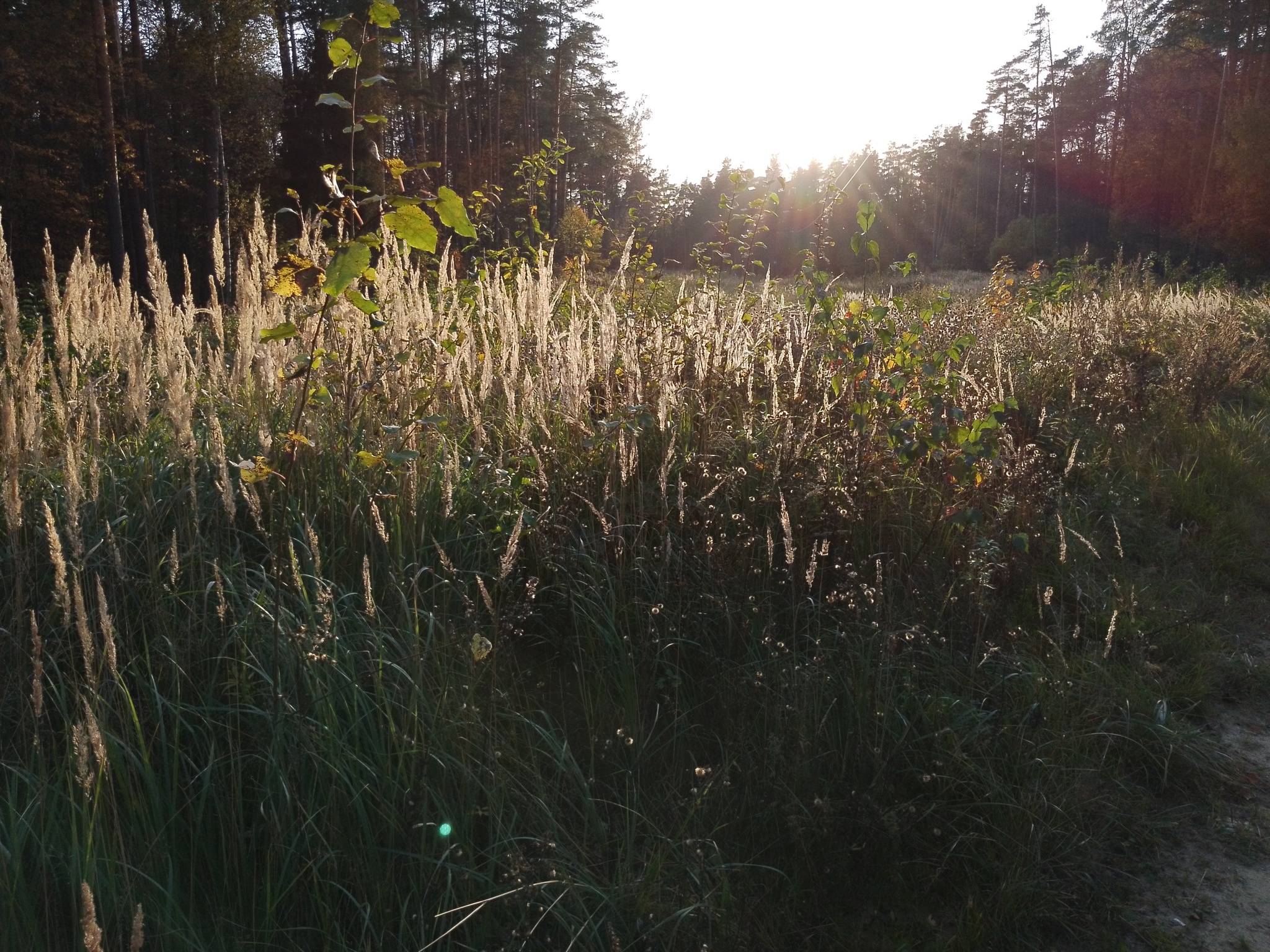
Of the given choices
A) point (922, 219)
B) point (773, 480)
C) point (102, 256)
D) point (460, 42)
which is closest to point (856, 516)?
point (773, 480)

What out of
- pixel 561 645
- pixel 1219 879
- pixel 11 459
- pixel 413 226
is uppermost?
pixel 413 226

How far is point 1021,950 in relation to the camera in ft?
6.24

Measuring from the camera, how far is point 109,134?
1363 cm

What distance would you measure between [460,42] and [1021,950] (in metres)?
33.5

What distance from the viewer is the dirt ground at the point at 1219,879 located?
6.43 ft

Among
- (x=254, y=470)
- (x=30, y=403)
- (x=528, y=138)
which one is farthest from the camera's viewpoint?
(x=528, y=138)

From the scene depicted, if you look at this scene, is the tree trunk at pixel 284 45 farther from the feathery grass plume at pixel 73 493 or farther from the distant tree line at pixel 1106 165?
the feathery grass plume at pixel 73 493

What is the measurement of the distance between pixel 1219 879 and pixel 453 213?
2.59 metres

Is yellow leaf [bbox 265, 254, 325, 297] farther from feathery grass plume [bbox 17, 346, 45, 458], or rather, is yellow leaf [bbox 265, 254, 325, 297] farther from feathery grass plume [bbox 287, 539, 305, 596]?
feathery grass plume [bbox 287, 539, 305, 596]

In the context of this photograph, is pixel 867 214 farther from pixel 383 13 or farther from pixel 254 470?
pixel 254 470

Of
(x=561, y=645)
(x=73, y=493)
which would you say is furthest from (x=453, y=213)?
(x=561, y=645)

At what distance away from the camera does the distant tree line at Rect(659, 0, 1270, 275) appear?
26.1m

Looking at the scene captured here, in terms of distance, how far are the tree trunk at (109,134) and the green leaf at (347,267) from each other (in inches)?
526

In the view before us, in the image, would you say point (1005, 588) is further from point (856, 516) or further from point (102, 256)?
point (102, 256)
